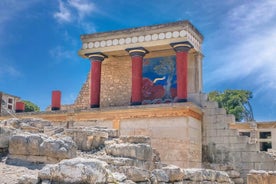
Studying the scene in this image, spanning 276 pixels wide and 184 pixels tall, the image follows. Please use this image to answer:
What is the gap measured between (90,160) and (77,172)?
0.28 meters

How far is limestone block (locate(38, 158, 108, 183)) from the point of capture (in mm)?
5398

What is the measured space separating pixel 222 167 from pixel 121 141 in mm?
7894

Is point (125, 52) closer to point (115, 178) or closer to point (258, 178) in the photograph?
point (258, 178)

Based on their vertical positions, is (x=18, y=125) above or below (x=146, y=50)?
below

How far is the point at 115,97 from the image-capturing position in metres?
22.0

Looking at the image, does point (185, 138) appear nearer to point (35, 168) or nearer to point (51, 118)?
point (51, 118)

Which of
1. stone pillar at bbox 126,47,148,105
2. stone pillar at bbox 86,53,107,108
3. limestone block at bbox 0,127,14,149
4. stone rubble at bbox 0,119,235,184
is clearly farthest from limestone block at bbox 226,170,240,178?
limestone block at bbox 0,127,14,149

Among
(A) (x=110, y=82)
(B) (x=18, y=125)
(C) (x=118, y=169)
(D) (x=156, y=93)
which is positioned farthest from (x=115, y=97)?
(C) (x=118, y=169)

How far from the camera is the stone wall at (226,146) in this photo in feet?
55.0

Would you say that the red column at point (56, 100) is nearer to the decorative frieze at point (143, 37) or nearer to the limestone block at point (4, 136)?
the decorative frieze at point (143, 37)

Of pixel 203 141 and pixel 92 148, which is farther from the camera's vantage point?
pixel 203 141

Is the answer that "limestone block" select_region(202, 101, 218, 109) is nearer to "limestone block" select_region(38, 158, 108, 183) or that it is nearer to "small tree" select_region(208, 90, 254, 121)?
"limestone block" select_region(38, 158, 108, 183)

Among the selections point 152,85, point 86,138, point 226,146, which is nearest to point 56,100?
point 152,85

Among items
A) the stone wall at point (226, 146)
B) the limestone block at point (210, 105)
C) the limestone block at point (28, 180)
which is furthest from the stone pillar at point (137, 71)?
the limestone block at point (28, 180)
